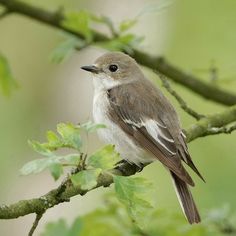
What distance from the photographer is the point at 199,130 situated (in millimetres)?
5453

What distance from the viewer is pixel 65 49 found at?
20.1 ft

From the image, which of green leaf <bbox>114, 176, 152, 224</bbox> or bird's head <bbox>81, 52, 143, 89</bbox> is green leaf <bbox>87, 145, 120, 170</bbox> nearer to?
green leaf <bbox>114, 176, 152, 224</bbox>

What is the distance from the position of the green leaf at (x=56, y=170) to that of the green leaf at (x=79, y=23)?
240 cm

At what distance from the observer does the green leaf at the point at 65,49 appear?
6004 mm

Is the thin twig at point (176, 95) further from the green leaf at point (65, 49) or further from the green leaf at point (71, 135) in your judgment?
the green leaf at point (71, 135)

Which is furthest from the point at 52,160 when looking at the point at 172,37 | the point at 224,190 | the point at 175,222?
the point at 172,37

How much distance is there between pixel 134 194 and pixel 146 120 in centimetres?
185

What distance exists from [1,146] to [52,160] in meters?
6.54

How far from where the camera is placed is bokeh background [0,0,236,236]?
28.8ft

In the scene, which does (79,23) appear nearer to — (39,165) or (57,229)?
(57,229)

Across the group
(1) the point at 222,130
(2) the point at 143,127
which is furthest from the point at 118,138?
(1) the point at 222,130

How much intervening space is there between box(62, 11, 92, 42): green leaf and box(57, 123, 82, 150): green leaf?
2.14 metres

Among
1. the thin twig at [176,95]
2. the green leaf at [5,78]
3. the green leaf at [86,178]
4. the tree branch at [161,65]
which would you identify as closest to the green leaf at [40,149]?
the green leaf at [86,178]

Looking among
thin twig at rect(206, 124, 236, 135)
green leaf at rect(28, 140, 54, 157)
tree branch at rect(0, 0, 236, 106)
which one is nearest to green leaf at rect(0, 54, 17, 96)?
tree branch at rect(0, 0, 236, 106)
